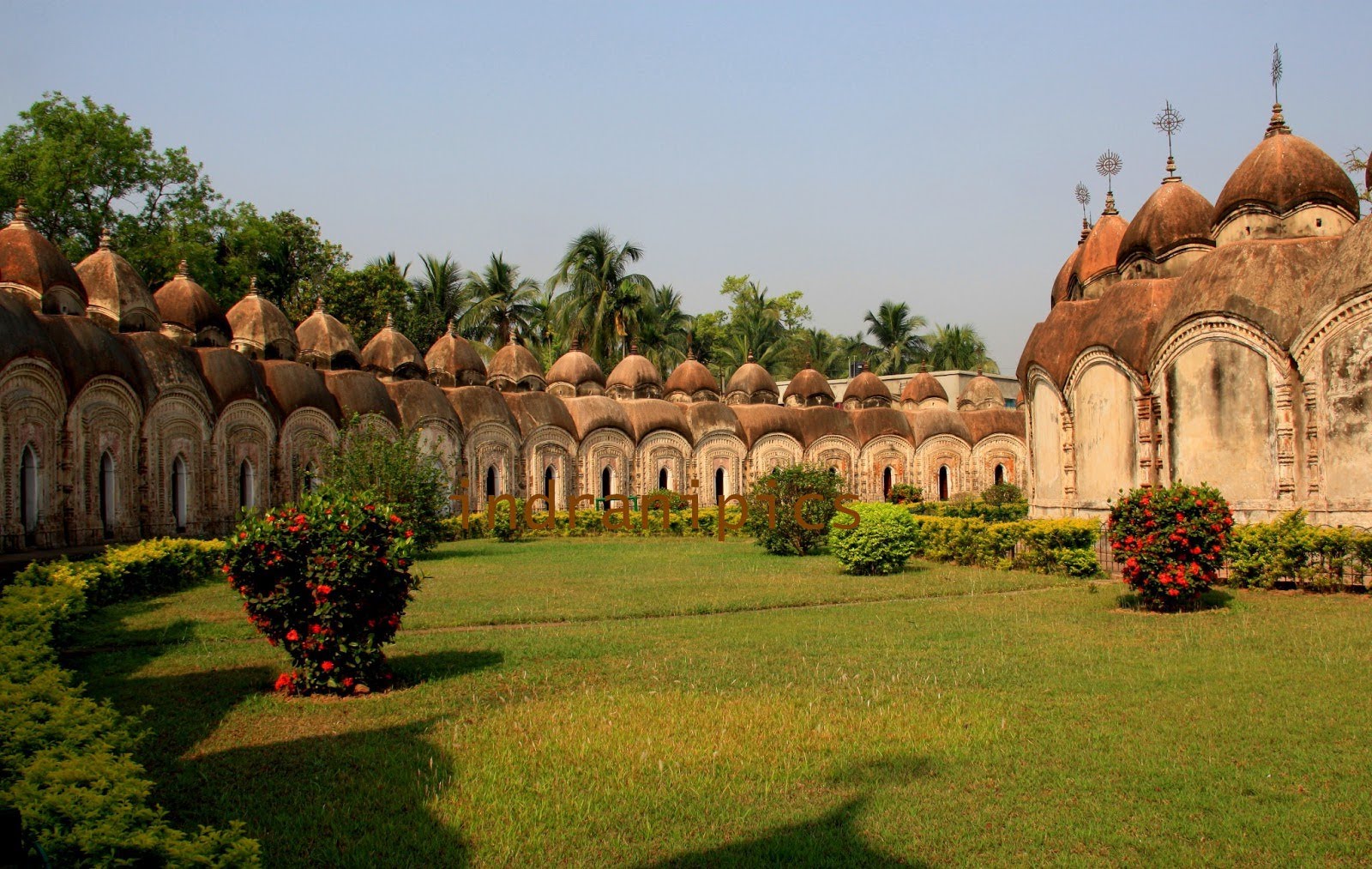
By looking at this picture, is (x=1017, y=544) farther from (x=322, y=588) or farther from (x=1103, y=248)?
(x=322, y=588)

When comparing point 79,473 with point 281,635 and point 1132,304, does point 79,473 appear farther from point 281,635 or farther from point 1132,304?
point 1132,304

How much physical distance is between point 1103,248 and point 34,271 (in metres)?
20.1

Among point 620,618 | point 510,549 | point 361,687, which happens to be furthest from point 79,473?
point 361,687

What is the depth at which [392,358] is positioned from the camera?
26922mm

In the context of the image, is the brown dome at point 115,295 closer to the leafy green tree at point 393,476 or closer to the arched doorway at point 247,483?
the arched doorway at point 247,483

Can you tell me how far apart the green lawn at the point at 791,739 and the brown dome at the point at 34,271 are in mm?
9129

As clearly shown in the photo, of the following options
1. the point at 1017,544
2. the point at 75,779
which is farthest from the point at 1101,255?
the point at 75,779

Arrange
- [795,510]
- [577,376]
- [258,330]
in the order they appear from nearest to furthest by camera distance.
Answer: [795,510], [258,330], [577,376]

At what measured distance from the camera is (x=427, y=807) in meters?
4.86

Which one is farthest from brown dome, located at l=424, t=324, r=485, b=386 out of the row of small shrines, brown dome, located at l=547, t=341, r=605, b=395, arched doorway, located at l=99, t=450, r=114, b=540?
arched doorway, located at l=99, t=450, r=114, b=540

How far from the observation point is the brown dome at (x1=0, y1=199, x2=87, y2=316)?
1722cm

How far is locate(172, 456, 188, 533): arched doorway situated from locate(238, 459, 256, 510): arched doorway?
1693mm

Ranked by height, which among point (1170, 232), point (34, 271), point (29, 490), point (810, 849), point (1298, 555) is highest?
point (1170, 232)

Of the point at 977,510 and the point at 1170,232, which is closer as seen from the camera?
the point at 1170,232
